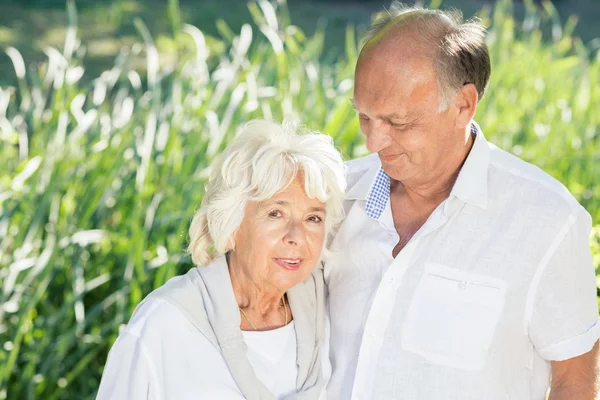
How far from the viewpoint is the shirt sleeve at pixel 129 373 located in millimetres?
2332

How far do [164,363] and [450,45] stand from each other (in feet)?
3.47

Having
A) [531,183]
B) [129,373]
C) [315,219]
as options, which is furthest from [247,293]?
[531,183]

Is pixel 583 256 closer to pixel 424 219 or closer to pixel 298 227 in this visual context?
pixel 424 219

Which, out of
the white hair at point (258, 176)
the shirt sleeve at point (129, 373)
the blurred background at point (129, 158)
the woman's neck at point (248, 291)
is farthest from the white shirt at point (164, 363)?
the blurred background at point (129, 158)

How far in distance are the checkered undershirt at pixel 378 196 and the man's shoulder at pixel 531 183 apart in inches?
5.7

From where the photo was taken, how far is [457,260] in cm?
253

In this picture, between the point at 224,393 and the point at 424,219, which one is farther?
the point at 424,219

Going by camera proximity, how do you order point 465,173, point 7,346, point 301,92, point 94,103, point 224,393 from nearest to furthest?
point 224,393 → point 465,173 → point 7,346 → point 94,103 → point 301,92

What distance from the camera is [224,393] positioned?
2.42m

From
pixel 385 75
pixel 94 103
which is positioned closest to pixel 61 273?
pixel 94 103

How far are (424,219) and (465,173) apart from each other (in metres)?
0.19

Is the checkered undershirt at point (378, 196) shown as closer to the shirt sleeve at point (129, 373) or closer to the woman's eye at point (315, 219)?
the woman's eye at point (315, 219)

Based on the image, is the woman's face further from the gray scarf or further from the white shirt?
the white shirt

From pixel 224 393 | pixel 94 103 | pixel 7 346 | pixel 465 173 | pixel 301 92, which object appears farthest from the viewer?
pixel 301 92
